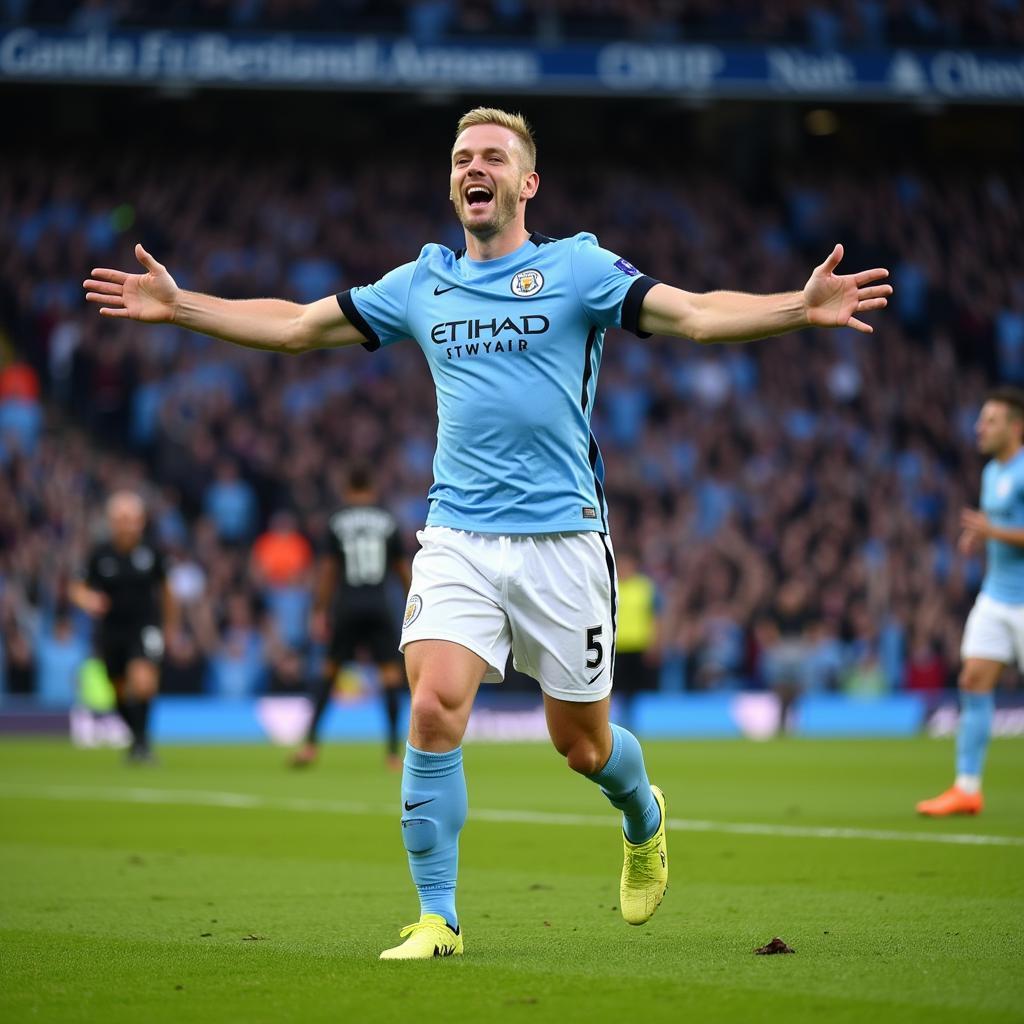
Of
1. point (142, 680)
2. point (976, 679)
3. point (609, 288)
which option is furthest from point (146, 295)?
point (142, 680)

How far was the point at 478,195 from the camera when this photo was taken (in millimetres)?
6320

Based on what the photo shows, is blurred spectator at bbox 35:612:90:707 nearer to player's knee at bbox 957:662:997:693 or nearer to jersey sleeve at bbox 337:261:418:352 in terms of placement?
player's knee at bbox 957:662:997:693

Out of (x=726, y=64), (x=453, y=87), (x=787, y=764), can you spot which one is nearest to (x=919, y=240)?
(x=726, y=64)

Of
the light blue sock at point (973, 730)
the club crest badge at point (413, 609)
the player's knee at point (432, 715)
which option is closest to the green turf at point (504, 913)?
the light blue sock at point (973, 730)

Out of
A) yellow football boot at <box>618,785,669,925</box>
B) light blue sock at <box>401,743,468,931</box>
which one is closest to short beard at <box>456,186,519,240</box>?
light blue sock at <box>401,743,468,931</box>

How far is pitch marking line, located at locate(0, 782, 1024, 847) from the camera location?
1012 centimetres

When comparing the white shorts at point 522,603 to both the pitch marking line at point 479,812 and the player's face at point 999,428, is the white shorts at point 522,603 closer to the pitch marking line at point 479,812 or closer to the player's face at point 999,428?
the pitch marking line at point 479,812

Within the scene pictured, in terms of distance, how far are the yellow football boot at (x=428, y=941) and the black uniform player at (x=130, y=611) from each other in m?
11.1

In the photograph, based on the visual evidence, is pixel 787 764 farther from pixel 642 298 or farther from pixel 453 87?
pixel 453 87

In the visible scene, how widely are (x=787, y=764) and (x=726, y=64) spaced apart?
15.4 m

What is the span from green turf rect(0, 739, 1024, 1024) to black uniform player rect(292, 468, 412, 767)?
2.12m

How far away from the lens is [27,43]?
26.8m

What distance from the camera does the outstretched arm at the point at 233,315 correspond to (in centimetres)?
657

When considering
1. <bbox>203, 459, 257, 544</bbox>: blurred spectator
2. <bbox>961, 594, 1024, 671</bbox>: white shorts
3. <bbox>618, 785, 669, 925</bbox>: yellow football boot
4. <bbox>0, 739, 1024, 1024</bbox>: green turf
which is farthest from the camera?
<bbox>203, 459, 257, 544</bbox>: blurred spectator
